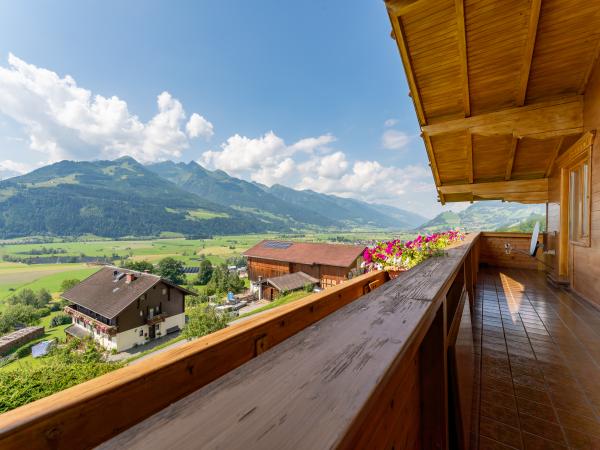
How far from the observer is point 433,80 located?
377 centimetres

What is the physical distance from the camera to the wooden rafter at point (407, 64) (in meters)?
3.03

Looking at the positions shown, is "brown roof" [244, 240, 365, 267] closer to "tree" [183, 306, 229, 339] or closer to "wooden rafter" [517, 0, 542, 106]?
"tree" [183, 306, 229, 339]

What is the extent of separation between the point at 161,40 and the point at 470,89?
3166 cm

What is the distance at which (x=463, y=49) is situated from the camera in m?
3.14

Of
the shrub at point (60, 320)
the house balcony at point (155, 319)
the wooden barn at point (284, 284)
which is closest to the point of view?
the house balcony at point (155, 319)

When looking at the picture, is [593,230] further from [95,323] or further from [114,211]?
[114,211]

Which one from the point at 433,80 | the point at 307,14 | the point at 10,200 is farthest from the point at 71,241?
the point at 433,80

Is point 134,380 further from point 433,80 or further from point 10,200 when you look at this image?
point 10,200

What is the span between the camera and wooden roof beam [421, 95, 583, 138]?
3750 mm

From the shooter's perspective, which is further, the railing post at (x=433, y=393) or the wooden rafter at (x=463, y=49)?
the wooden rafter at (x=463, y=49)

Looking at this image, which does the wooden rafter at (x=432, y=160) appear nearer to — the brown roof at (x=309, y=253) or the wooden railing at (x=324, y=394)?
the wooden railing at (x=324, y=394)

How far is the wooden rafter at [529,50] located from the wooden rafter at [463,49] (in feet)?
1.96

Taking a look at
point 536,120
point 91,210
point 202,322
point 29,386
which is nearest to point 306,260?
point 202,322

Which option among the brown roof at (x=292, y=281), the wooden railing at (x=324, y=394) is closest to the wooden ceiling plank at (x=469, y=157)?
the wooden railing at (x=324, y=394)
